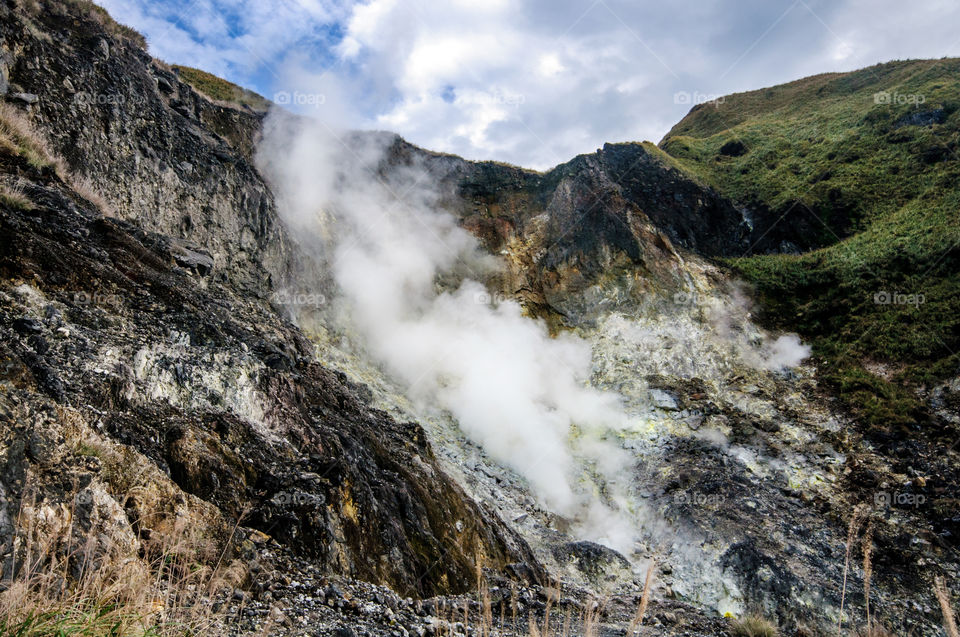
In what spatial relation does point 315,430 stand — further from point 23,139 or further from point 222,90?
point 222,90

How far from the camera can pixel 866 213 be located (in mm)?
24078

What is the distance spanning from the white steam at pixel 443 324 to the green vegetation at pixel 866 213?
29.6 ft

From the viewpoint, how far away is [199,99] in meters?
18.0

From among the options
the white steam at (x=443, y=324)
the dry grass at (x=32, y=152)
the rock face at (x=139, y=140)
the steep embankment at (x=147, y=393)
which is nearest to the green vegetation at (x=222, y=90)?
the white steam at (x=443, y=324)

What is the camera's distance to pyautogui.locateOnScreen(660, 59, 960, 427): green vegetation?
16.5 m

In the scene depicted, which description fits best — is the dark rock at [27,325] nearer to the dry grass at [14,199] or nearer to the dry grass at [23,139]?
the dry grass at [14,199]

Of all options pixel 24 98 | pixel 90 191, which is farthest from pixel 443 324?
pixel 24 98

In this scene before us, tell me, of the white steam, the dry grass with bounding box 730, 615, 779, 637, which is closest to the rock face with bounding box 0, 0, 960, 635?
the dry grass with bounding box 730, 615, 779, 637

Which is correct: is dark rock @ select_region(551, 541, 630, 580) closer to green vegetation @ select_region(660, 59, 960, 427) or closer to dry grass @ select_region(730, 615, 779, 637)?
dry grass @ select_region(730, 615, 779, 637)

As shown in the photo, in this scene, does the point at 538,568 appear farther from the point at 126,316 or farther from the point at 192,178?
the point at 192,178

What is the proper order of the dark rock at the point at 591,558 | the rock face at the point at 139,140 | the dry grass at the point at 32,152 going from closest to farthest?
1. the dry grass at the point at 32,152
2. the dark rock at the point at 591,558
3. the rock face at the point at 139,140

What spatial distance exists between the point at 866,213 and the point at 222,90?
3241cm

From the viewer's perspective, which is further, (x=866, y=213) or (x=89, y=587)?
(x=866, y=213)

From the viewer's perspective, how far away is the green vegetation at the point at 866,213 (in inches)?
651
